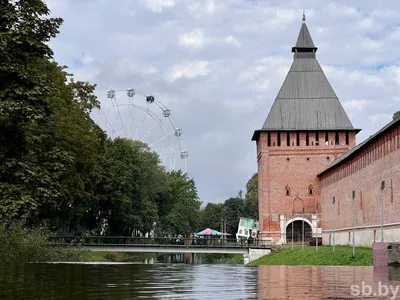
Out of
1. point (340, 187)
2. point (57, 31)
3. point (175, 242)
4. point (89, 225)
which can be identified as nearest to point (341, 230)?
point (340, 187)

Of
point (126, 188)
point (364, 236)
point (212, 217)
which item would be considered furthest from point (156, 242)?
point (212, 217)

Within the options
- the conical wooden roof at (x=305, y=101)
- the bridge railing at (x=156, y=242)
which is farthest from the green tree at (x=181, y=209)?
the bridge railing at (x=156, y=242)

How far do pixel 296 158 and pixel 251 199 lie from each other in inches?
2230

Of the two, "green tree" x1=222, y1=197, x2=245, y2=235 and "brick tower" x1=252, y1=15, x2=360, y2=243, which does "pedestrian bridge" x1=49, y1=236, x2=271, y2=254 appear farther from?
"green tree" x1=222, y1=197, x2=245, y2=235

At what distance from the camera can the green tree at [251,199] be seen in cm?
10069

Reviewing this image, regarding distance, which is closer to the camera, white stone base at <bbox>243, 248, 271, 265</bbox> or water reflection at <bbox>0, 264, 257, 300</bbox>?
water reflection at <bbox>0, 264, 257, 300</bbox>

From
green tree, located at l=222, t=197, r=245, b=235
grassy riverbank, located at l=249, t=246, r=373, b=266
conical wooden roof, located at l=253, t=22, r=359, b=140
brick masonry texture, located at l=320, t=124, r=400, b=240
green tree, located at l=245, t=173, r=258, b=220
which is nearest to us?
grassy riverbank, located at l=249, t=246, r=373, b=266

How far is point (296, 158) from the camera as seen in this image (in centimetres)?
4853

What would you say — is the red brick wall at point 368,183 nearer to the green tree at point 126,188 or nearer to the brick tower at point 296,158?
the brick tower at point 296,158

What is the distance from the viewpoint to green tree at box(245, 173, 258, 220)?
10069 centimetres

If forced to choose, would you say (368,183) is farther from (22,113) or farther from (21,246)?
(22,113)

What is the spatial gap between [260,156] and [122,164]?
1055cm

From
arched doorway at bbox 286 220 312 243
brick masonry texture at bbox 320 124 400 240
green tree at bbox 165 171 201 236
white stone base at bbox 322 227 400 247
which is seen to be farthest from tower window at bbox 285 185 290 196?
green tree at bbox 165 171 201 236

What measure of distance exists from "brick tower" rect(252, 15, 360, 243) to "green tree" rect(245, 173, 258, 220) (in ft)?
168
